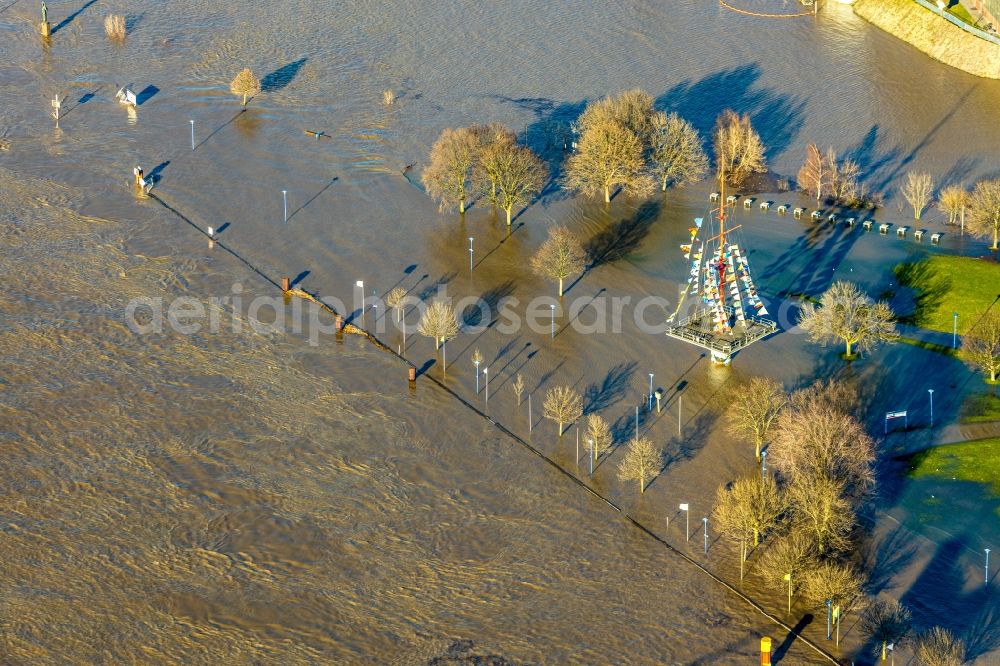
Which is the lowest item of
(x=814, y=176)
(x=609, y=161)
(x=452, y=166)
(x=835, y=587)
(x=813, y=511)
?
(x=835, y=587)

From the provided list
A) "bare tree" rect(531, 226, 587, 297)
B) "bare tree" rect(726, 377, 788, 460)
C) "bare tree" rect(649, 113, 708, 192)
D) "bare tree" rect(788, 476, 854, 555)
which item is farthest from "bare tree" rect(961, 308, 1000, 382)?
"bare tree" rect(649, 113, 708, 192)

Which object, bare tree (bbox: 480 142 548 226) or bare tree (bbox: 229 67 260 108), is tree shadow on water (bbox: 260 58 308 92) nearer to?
bare tree (bbox: 229 67 260 108)

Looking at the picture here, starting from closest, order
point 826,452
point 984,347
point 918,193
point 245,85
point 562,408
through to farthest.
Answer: point 826,452 < point 562,408 < point 984,347 < point 918,193 < point 245,85

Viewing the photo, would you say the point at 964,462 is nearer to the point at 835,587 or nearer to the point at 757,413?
the point at 757,413

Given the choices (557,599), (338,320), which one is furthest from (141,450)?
(557,599)

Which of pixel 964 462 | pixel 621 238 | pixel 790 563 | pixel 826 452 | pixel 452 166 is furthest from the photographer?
pixel 452 166

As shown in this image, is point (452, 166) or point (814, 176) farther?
point (814, 176)

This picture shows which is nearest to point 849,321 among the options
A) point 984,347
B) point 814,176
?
point 984,347

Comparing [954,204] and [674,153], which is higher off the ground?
[674,153]
